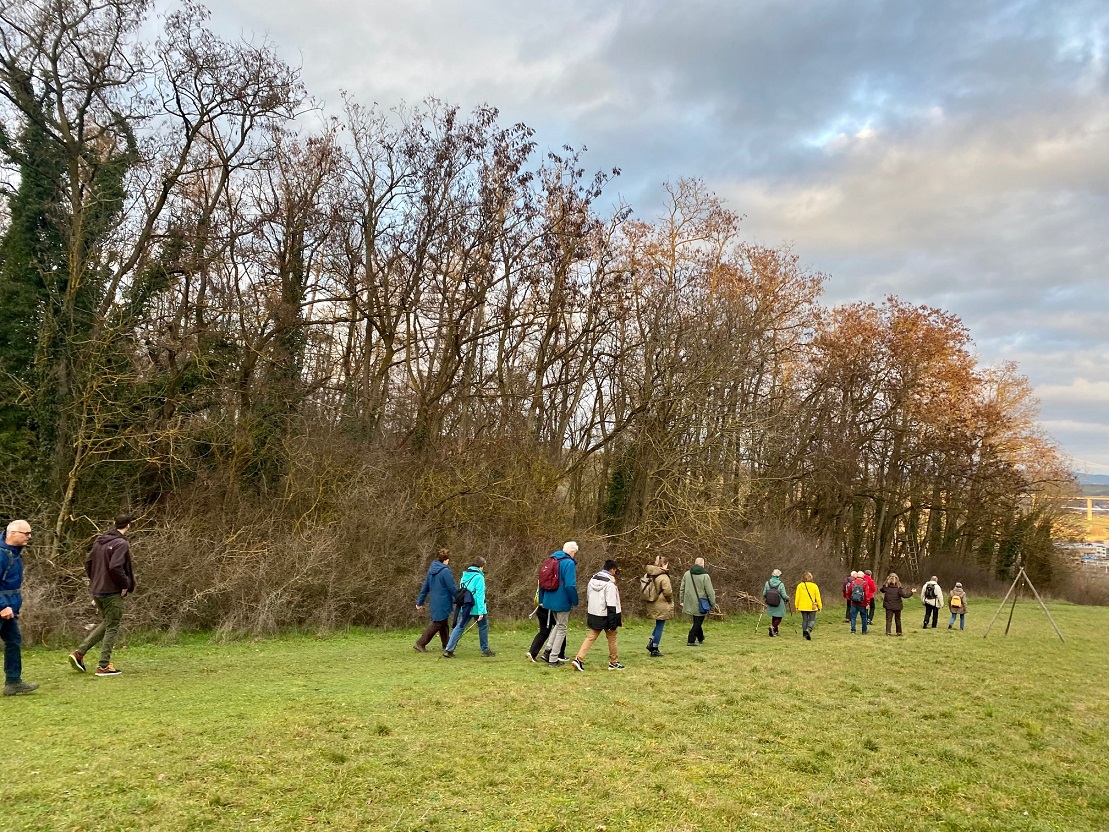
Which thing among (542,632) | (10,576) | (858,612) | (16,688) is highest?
(10,576)

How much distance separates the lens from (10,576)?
7957 mm

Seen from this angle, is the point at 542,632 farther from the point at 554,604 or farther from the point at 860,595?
the point at 860,595

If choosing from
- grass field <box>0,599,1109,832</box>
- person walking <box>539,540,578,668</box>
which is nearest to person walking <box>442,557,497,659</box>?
grass field <box>0,599,1109,832</box>

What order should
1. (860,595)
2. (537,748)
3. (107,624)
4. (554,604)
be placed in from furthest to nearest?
(860,595)
(554,604)
(107,624)
(537,748)

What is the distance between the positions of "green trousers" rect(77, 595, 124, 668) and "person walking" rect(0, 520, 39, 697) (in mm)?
1045

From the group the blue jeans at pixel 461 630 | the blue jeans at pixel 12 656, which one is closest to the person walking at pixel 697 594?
the blue jeans at pixel 461 630

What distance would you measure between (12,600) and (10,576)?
0.83ft

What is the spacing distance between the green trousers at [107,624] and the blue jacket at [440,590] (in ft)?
14.2

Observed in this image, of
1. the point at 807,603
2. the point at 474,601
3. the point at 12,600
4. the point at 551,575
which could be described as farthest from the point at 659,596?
the point at 12,600

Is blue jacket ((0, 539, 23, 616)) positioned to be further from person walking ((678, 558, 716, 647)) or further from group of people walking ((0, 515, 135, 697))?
person walking ((678, 558, 716, 647))

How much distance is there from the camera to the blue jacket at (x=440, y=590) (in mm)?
12219

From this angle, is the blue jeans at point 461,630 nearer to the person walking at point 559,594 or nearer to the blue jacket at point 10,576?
the person walking at point 559,594

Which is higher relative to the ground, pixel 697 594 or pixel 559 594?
pixel 559 594

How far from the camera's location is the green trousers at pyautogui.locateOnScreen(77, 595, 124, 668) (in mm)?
9250
